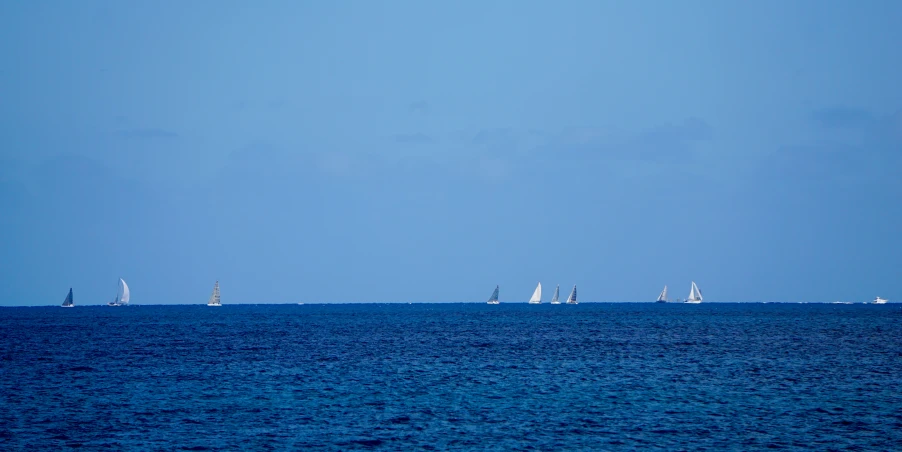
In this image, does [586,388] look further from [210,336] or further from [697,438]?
[210,336]

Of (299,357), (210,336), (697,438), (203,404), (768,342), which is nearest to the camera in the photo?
(697,438)

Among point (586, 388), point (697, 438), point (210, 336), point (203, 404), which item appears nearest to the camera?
point (697, 438)

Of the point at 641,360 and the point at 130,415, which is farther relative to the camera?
the point at 641,360

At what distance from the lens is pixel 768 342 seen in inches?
3989

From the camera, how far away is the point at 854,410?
47.4 metres

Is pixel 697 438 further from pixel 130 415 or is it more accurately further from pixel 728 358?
pixel 728 358

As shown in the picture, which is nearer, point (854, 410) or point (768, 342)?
point (854, 410)

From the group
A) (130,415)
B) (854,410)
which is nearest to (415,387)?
(130,415)

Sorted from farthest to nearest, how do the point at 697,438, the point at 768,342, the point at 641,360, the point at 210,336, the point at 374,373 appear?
the point at 210,336 < the point at 768,342 < the point at 641,360 < the point at 374,373 < the point at 697,438

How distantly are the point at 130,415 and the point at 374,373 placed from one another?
900 inches

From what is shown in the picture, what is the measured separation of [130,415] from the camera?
46.9 metres

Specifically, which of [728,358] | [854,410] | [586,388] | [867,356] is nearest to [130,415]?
[586,388]

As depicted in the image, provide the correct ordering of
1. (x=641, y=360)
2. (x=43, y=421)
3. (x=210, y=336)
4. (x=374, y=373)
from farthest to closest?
(x=210, y=336)
(x=641, y=360)
(x=374, y=373)
(x=43, y=421)

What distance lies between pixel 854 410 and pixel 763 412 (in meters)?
5.06
